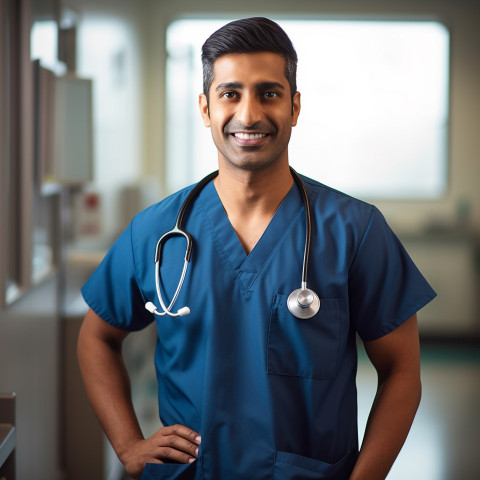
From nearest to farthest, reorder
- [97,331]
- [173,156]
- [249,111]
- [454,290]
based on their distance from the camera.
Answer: [249,111] → [97,331] → [454,290] → [173,156]

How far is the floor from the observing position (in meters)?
2.71

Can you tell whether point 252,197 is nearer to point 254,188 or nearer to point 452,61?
point 254,188

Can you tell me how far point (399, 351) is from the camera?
1.12 m

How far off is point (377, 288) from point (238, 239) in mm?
239

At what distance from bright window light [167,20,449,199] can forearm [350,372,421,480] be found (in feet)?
12.6

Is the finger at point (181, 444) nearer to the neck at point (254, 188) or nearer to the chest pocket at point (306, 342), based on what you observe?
the chest pocket at point (306, 342)

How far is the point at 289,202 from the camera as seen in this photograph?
1.19m

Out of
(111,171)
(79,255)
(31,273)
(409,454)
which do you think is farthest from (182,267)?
(111,171)

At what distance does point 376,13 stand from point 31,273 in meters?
3.58

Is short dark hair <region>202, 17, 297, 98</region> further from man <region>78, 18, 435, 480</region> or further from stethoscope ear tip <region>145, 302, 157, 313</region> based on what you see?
stethoscope ear tip <region>145, 302, 157, 313</region>

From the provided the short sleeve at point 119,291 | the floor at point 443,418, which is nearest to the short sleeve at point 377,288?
the short sleeve at point 119,291

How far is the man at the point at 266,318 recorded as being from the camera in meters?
1.08

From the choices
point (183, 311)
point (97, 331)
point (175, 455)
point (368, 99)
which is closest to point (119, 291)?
point (97, 331)

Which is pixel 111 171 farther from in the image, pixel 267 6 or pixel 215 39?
pixel 215 39
